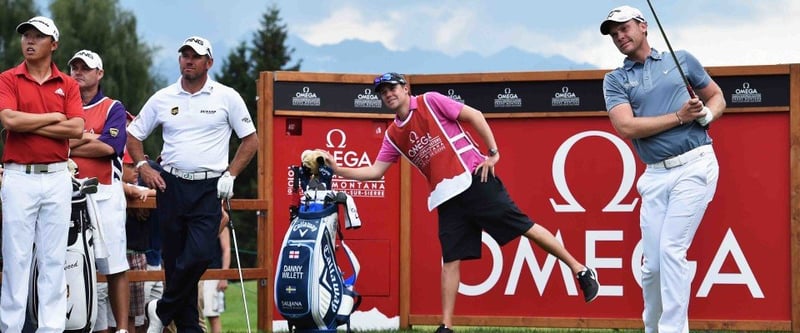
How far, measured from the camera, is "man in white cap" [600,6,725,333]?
762 centimetres

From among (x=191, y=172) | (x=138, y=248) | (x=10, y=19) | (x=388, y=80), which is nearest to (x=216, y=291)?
(x=138, y=248)

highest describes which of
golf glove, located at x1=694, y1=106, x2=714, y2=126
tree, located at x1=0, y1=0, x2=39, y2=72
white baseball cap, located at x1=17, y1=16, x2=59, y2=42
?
tree, located at x1=0, y1=0, x2=39, y2=72

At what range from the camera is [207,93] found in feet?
28.7

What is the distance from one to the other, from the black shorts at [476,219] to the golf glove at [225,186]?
141 cm

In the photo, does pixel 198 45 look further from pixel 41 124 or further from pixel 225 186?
pixel 41 124

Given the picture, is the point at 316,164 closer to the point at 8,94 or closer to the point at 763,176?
the point at 8,94

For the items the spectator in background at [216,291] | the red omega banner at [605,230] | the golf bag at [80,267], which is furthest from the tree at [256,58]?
the golf bag at [80,267]

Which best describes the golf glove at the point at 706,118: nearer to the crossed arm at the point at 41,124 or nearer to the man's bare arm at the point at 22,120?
the crossed arm at the point at 41,124

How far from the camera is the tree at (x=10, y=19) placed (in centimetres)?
4567

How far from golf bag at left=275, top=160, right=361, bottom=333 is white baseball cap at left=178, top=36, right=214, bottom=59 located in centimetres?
116

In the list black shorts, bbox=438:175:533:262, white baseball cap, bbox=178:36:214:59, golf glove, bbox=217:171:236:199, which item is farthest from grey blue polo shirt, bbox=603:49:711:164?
white baseball cap, bbox=178:36:214:59

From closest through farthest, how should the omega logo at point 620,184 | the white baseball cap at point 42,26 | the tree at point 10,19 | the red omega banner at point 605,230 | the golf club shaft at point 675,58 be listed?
the golf club shaft at point 675,58
the white baseball cap at point 42,26
the red omega banner at point 605,230
the omega logo at point 620,184
the tree at point 10,19

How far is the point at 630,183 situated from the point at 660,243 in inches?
117

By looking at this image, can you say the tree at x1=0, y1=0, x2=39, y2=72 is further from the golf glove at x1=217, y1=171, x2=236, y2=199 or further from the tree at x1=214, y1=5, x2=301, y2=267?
the golf glove at x1=217, y1=171, x2=236, y2=199
